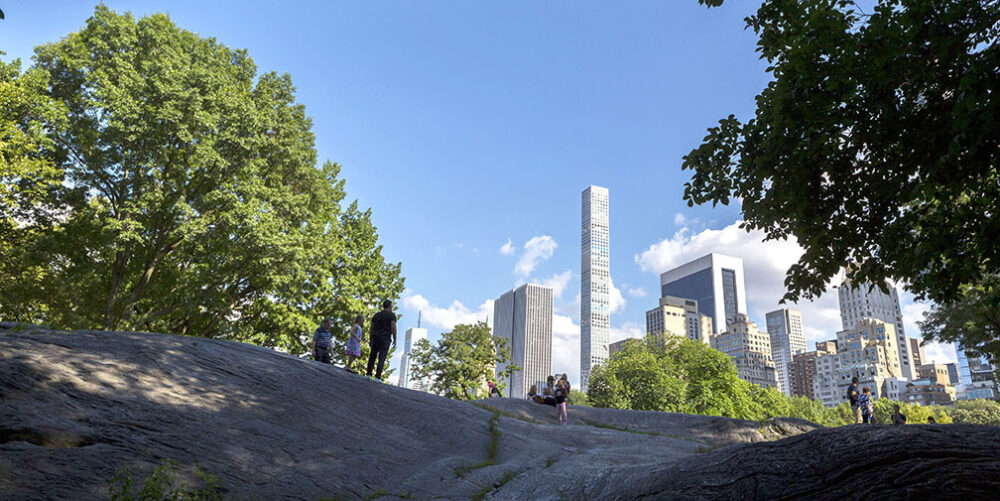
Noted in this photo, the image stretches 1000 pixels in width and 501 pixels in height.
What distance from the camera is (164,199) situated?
2397 centimetres

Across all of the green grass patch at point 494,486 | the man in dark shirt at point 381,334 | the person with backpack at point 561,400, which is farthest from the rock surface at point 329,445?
the person with backpack at point 561,400

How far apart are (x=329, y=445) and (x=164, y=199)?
64.2ft

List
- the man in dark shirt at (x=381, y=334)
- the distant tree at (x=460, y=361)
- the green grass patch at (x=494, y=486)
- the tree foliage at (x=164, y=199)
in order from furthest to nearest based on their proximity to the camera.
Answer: the distant tree at (x=460, y=361)
the tree foliage at (x=164, y=199)
the man in dark shirt at (x=381, y=334)
the green grass patch at (x=494, y=486)

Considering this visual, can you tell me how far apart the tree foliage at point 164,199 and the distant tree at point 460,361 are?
14.1 metres

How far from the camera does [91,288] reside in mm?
26688

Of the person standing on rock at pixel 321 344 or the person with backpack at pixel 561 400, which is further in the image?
the person with backpack at pixel 561 400

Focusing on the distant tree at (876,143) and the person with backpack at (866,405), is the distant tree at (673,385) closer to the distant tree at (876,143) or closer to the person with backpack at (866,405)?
the person with backpack at (866,405)

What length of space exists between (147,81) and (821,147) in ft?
86.6

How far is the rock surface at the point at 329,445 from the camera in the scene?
16.8 ft

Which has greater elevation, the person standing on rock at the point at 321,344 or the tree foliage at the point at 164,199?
the tree foliage at the point at 164,199

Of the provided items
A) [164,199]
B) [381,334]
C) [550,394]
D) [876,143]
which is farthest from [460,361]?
[876,143]

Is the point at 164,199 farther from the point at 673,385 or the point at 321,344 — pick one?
the point at 673,385

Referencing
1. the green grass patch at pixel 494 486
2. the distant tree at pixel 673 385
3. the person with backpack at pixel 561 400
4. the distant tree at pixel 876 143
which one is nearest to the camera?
the distant tree at pixel 876 143

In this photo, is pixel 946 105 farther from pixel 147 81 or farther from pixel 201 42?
pixel 201 42
